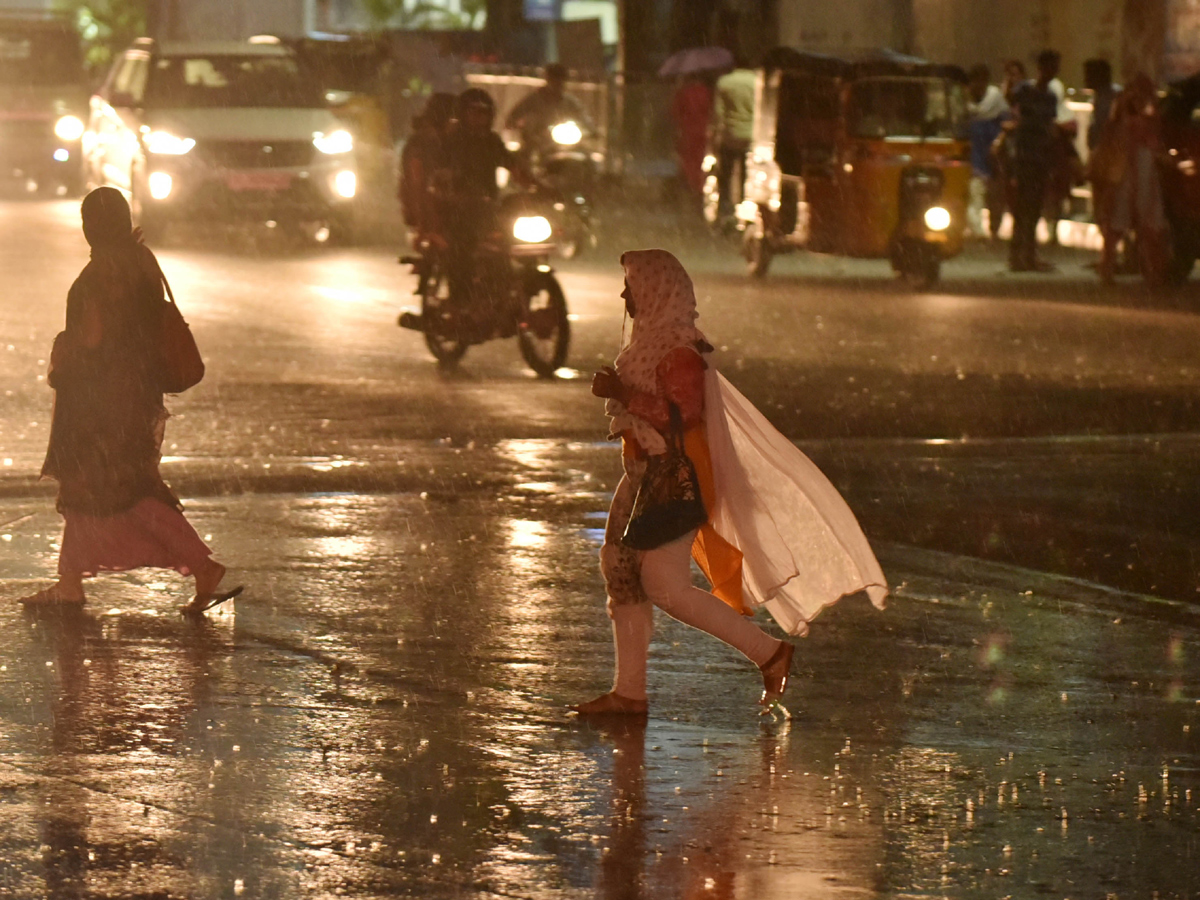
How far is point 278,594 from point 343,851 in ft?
9.72

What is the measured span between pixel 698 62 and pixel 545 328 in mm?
16664

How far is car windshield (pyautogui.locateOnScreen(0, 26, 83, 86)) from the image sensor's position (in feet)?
112

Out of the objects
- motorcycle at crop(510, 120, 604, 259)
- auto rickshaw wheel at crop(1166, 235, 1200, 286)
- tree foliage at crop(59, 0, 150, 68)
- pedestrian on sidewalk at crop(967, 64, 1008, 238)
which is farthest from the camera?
tree foliage at crop(59, 0, 150, 68)

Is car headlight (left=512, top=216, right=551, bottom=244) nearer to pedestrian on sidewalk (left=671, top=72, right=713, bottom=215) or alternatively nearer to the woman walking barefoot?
the woman walking barefoot

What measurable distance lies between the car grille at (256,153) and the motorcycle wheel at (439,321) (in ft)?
29.3

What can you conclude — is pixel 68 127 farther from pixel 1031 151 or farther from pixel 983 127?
pixel 1031 151

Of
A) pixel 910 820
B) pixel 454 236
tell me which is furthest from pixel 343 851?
pixel 454 236

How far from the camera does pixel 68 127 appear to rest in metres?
32.1

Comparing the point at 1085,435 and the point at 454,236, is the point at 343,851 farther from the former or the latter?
the point at 454,236

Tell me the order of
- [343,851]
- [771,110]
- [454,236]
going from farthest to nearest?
[771,110], [454,236], [343,851]

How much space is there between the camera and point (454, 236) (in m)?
14.4

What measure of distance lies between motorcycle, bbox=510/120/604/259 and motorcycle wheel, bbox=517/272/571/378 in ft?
26.8

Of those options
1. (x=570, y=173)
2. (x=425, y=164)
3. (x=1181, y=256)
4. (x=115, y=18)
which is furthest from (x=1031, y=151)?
(x=115, y=18)

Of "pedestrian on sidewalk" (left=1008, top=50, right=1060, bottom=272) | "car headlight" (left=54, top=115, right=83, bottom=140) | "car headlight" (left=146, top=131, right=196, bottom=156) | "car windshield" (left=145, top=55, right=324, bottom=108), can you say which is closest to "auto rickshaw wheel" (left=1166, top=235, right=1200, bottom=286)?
"pedestrian on sidewalk" (left=1008, top=50, right=1060, bottom=272)
